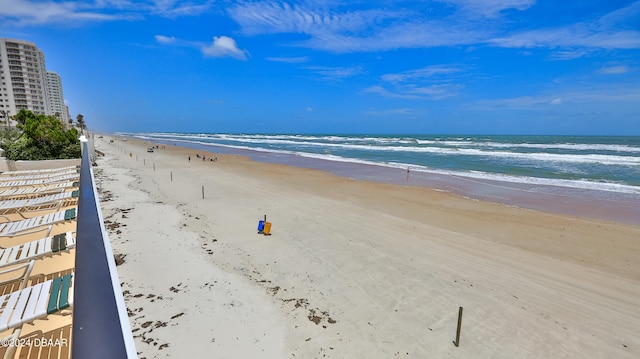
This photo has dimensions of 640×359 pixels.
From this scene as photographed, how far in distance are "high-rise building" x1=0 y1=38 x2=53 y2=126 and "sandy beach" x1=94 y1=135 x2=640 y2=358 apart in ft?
292

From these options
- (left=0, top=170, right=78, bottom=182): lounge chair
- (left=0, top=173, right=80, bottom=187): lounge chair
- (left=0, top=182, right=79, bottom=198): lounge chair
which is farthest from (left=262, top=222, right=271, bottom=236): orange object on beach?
(left=0, top=170, right=78, bottom=182): lounge chair

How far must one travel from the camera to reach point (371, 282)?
6.46m

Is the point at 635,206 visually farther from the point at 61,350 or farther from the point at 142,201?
the point at 142,201

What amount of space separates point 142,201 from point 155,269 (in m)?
6.73

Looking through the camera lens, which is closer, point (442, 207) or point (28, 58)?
point (442, 207)

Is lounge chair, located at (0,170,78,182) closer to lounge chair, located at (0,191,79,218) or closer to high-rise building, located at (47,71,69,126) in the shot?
lounge chair, located at (0,191,79,218)

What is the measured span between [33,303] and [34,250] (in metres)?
2.31

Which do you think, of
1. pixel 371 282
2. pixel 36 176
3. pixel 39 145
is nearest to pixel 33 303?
pixel 371 282

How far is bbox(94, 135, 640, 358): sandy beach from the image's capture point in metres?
4.71

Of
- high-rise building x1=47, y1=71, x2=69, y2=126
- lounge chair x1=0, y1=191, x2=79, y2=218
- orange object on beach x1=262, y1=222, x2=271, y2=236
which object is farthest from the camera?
high-rise building x1=47, y1=71, x2=69, y2=126

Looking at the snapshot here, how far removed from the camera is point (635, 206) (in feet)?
45.3

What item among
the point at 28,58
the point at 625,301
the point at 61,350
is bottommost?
the point at 625,301

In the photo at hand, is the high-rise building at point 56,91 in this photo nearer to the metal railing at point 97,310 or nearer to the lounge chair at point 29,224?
the lounge chair at point 29,224

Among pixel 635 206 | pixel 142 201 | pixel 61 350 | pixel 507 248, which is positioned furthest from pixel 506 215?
pixel 142 201
